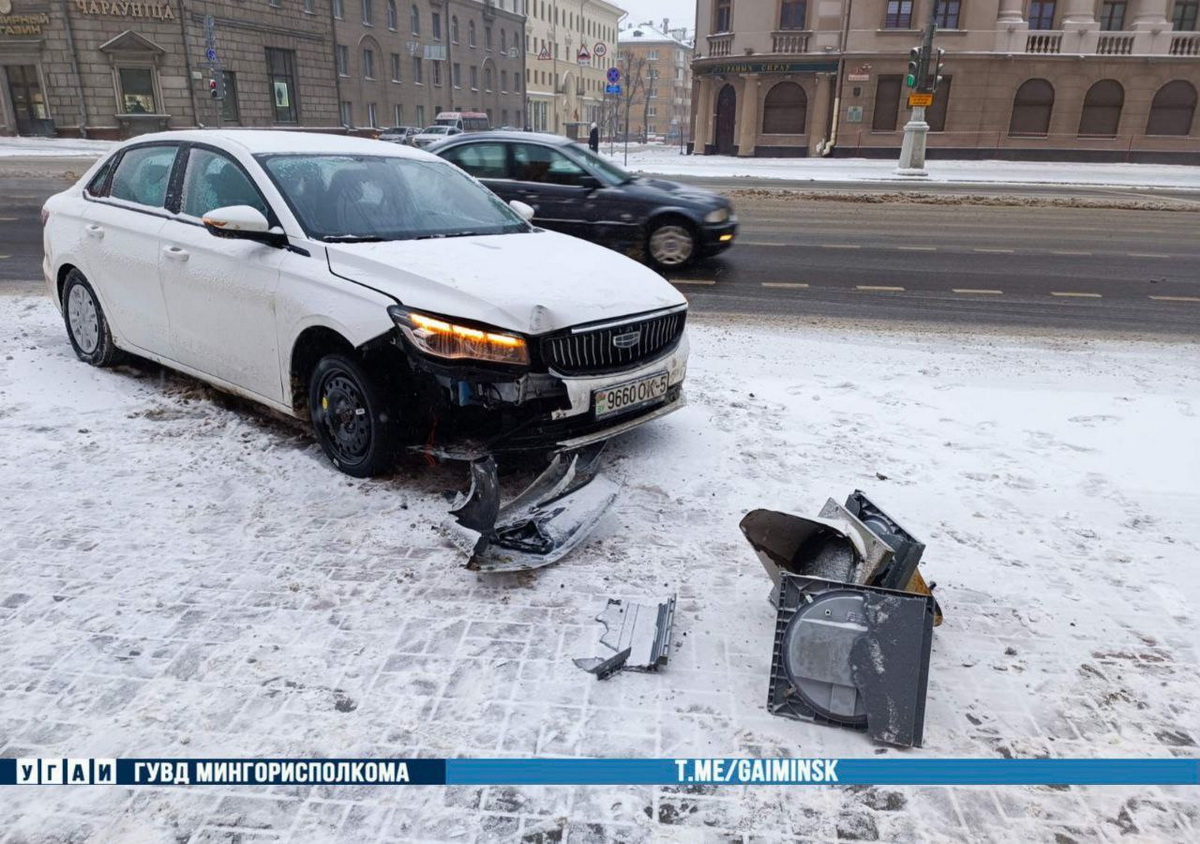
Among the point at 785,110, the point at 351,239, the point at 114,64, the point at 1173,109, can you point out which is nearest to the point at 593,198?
the point at 351,239

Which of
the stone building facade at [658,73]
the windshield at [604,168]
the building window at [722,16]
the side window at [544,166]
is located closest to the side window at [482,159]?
the side window at [544,166]

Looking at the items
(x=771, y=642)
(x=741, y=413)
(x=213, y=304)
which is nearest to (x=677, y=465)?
(x=741, y=413)

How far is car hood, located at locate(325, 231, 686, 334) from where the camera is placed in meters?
3.88

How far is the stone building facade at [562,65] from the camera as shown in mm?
85375

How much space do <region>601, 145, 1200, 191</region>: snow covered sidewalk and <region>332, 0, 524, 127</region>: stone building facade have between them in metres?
25.3

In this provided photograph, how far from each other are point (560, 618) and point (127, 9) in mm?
46402

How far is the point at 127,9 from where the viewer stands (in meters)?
38.4

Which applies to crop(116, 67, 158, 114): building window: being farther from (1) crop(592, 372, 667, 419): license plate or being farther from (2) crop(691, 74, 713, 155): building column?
(1) crop(592, 372, 667, 419): license plate

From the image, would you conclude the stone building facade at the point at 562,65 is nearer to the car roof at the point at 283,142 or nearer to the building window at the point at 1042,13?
the building window at the point at 1042,13

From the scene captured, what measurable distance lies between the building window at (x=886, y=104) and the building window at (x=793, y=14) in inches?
201

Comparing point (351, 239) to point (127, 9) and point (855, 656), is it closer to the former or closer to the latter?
point (855, 656)

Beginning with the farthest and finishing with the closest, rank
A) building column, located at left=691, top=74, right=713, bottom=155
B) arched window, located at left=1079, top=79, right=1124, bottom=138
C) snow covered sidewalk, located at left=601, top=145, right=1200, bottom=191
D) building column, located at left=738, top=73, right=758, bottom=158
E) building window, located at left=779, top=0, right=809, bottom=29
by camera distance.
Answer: building column, located at left=691, top=74, right=713, bottom=155, building column, located at left=738, top=73, right=758, bottom=158, building window, located at left=779, top=0, right=809, bottom=29, arched window, located at left=1079, top=79, right=1124, bottom=138, snow covered sidewalk, located at left=601, top=145, right=1200, bottom=191

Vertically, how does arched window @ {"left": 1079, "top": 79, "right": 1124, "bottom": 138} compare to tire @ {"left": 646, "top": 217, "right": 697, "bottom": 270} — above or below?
above

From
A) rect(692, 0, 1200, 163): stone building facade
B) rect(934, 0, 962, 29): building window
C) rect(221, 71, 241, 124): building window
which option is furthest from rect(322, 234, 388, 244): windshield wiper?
rect(221, 71, 241, 124): building window
